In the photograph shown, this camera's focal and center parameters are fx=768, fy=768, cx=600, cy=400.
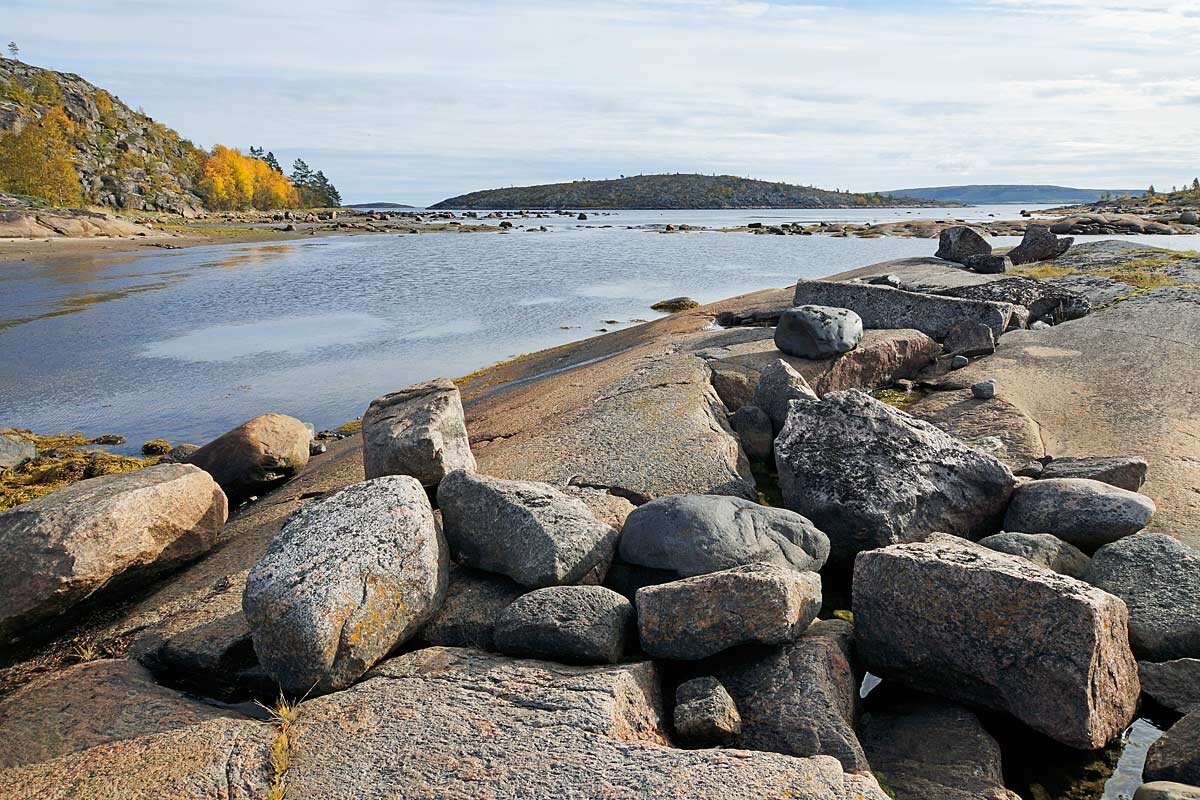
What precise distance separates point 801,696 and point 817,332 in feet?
19.0

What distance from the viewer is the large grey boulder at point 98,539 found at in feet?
15.6

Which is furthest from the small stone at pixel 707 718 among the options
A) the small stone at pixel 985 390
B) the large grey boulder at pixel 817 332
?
the large grey boulder at pixel 817 332

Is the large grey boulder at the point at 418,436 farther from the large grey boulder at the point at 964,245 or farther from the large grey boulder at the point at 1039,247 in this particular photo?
the large grey boulder at the point at 1039,247

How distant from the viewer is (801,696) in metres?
3.81

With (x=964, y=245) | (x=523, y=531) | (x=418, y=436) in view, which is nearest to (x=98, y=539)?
(x=418, y=436)

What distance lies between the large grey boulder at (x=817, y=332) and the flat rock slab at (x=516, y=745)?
19.0 ft

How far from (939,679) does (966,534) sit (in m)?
1.80

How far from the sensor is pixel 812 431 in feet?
19.5

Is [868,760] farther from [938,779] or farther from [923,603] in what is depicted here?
[923,603]

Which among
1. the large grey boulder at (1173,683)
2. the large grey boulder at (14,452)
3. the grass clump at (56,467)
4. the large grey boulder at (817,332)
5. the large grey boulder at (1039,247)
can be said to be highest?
the large grey boulder at (1039,247)

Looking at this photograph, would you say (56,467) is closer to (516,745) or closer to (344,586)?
(344,586)

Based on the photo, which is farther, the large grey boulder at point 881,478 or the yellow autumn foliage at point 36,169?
the yellow autumn foliage at point 36,169

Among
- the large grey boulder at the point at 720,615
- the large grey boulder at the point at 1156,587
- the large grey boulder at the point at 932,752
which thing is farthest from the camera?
the large grey boulder at the point at 1156,587

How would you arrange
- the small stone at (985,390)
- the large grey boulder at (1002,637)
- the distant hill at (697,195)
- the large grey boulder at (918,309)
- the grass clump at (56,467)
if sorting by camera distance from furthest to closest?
the distant hill at (697,195)
the large grey boulder at (918,309)
the grass clump at (56,467)
the small stone at (985,390)
the large grey boulder at (1002,637)
